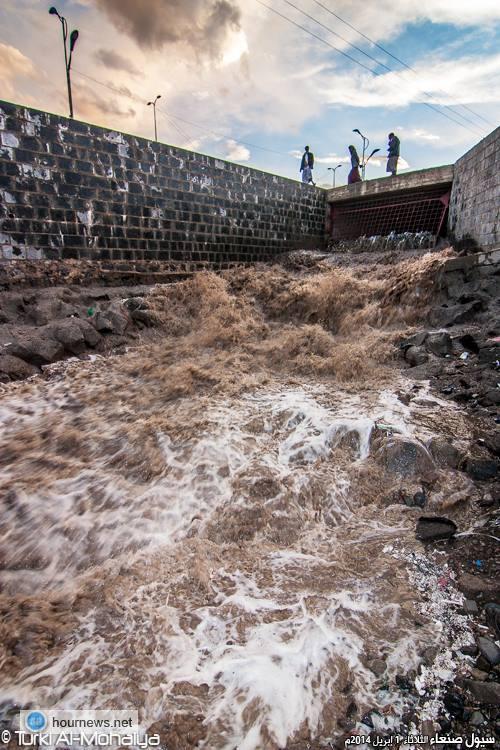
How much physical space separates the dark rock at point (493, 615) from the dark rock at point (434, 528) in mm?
537

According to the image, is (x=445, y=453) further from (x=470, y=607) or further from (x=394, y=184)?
(x=394, y=184)

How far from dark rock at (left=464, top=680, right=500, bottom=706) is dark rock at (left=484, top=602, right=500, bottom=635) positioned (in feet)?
0.96

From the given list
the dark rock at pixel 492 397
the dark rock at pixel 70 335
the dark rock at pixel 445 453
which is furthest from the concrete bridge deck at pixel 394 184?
the dark rock at pixel 70 335

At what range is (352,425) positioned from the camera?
3811mm

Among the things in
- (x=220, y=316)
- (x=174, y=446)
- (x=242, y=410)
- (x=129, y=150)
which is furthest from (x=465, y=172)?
(x=174, y=446)

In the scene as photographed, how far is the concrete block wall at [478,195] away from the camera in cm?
624

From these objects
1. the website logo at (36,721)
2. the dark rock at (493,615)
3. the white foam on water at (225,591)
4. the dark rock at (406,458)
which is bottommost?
the website logo at (36,721)

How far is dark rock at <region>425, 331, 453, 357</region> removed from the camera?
204 inches

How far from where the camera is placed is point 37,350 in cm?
540

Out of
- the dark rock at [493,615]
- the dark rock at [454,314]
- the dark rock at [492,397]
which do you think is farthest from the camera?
the dark rock at [454,314]

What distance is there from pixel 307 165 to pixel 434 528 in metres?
13.1

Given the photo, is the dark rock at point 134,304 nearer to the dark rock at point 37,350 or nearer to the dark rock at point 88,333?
the dark rock at point 88,333

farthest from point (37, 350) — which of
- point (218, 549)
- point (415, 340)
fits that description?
point (415, 340)

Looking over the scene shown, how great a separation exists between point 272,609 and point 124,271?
6783 mm
